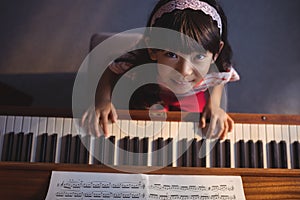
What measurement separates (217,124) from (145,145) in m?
0.21

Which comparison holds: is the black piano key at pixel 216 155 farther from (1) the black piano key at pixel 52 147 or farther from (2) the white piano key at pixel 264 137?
(1) the black piano key at pixel 52 147

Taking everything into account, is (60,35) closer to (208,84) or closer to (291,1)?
(208,84)

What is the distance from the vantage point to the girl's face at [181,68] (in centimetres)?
115

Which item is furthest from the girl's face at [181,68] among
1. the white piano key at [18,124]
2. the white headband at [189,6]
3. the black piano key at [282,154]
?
the white piano key at [18,124]

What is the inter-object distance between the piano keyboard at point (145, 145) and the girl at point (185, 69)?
0.12 feet

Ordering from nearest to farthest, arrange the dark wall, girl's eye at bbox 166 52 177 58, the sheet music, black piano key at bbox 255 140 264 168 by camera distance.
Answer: the sheet music < black piano key at bbox 255 140 264 168 < girl's eye at bbox 166 52 177 58 < the dark wall

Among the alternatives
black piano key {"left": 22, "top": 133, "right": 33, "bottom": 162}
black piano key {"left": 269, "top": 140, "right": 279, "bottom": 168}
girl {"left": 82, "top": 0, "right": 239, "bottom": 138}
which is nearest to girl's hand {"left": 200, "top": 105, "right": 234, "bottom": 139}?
girl {"left": 82, "top": 0, "right": 239, "bottom": 138}

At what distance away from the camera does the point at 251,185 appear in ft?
3.27

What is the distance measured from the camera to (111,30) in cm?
152

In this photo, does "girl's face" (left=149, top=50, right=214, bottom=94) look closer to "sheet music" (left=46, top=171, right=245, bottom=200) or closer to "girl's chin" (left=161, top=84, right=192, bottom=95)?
"girl's chin" (left=161, top=84, right=192, bottom=95)

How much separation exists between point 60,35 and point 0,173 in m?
0.71

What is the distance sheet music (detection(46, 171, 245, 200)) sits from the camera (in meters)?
0.93

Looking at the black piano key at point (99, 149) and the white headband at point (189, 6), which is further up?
the white headband at point (189, 6)

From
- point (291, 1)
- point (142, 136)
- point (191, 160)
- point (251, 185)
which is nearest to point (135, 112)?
point (142, 136)
